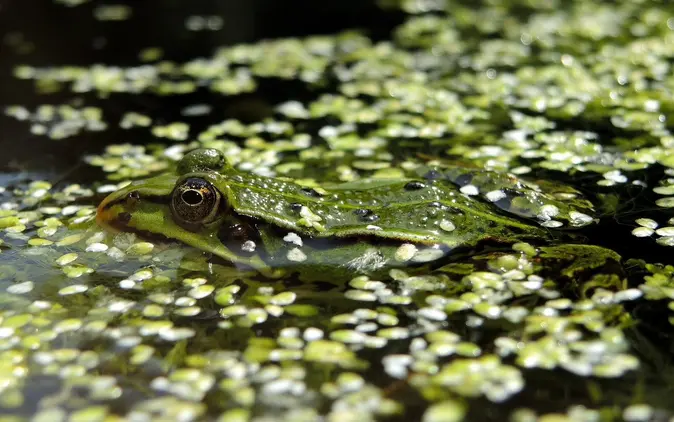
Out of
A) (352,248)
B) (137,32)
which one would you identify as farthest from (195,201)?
(137,32)

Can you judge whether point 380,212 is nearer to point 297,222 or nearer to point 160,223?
point 297,222

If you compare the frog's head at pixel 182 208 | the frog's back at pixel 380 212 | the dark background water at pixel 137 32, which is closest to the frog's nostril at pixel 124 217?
the frog's head at pixel 182 208

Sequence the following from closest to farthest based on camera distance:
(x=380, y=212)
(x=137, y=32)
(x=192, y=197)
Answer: (x=192, y=197) → (x=380, y=212) → (x=137, y=32)

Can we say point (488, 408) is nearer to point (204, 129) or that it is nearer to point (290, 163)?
point (290, 163)

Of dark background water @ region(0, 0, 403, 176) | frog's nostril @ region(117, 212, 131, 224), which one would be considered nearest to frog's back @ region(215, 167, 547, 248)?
frog's nostril @ region(117, 212, 131, 224)

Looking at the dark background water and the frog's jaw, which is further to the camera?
the dark background water

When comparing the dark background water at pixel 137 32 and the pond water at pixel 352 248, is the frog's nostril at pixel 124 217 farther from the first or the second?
the dark background water at pixel 137 32

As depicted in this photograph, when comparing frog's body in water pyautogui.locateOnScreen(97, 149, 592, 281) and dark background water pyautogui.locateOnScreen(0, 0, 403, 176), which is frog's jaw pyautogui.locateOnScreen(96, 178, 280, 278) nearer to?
frog's body in water pyautogui.locateOnScreen(97, 149, 592, 281)
